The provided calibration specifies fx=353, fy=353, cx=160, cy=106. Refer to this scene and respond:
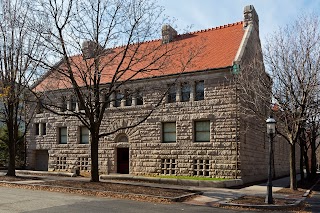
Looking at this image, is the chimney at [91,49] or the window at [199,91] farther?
the window at [199,91]

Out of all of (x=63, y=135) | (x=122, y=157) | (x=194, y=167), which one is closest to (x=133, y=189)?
(x=194, y=167)

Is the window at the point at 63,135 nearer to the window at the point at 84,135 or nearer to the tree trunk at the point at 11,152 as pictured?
the window at the point at 84,135

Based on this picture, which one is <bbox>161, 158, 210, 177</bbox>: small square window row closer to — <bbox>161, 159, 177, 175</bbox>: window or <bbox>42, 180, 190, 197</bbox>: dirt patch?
<bbox>161, 159, 177, 175</bbox>: window

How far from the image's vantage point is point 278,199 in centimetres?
1464

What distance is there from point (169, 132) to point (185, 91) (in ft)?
9.76

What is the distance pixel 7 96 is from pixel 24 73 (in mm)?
1868

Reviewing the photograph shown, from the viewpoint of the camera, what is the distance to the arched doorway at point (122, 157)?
25.6m

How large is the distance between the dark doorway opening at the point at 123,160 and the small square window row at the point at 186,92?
16.8ft

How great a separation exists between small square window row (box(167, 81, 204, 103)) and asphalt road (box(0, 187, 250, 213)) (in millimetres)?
10871

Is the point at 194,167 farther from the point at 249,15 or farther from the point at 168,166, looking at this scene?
the point at 249,15

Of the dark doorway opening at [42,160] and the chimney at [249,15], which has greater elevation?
the chimney at [249,15]

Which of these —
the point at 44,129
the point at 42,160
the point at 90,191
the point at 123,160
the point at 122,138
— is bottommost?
the point at 90,191

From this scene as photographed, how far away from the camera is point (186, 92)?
23.7 meters

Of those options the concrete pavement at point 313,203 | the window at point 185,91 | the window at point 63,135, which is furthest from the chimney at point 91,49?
the window at point 63,135
